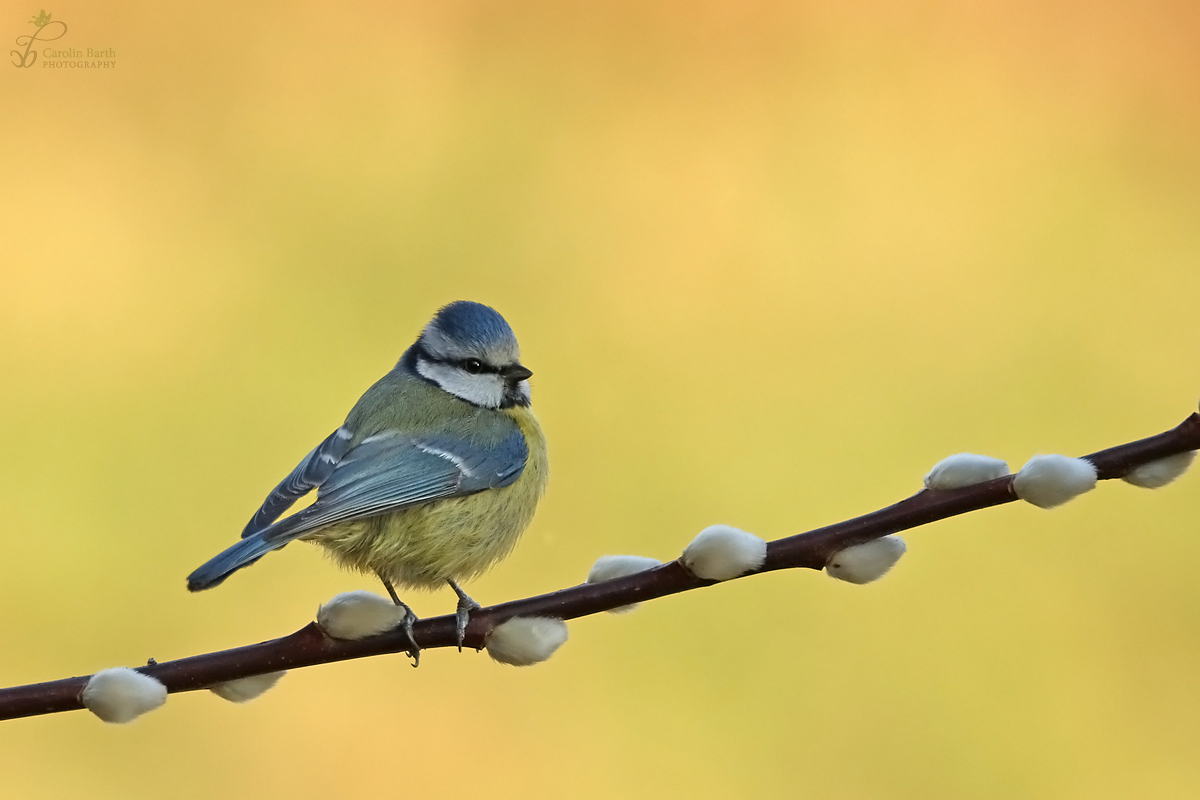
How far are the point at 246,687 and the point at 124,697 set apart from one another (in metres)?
0.07

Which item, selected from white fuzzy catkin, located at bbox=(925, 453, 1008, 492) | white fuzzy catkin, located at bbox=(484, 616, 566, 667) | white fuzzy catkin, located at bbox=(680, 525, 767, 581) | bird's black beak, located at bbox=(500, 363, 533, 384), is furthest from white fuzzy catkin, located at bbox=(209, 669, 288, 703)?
bird's black beak, located at bbox=(500, 363, 533, 384)

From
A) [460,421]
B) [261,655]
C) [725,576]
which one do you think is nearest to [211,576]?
[261,655]

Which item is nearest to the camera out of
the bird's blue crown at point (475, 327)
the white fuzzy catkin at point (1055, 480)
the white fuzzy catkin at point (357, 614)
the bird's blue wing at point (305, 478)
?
the white fuzzy catkin at point (1055, 480)

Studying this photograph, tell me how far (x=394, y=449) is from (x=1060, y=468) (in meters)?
0.65

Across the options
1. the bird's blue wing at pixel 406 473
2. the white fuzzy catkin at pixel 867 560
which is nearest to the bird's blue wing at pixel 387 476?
the bird's blue wing at pixel 406 473

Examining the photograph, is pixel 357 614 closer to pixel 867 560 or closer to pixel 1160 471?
pixel 867 560

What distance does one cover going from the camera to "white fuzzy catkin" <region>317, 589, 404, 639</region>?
22.4 inches

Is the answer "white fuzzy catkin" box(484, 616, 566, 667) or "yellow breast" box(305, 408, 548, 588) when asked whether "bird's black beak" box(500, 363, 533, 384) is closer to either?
"yellow breast" box(305, 408, 548, 588)

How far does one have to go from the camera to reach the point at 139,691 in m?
0.53

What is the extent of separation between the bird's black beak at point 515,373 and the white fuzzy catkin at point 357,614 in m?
0.49

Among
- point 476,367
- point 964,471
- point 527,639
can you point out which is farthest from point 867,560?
point 476,367

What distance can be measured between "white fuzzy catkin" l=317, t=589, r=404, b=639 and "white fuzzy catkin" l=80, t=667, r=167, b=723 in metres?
0.09

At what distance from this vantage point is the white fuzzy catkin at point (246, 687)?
0.58 meters

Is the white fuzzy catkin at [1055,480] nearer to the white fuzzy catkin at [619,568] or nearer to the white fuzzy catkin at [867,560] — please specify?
the white fuzzy catkin at [867,560]
